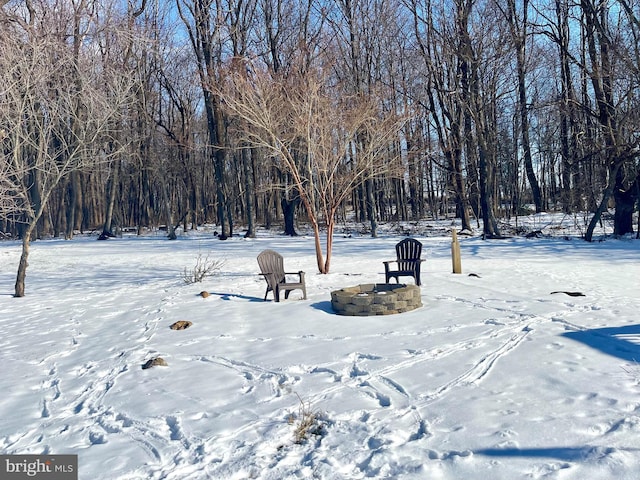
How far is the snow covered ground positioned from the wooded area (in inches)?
148

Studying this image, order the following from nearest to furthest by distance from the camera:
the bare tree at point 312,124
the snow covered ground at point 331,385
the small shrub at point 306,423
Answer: the snow covered ground at point 331,385 < the small shrub at point 306,423 < the bare tree at point 312,124

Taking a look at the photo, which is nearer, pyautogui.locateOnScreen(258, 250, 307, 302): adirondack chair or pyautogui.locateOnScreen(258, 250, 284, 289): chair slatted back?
pyautogui.locateOnScreen(258, 250, 307, 302): adirondack chair

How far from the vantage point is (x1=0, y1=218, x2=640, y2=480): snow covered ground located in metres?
3.24

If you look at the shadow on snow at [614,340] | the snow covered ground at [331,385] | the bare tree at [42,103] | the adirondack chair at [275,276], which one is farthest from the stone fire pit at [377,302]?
the bare tree at [42,103]

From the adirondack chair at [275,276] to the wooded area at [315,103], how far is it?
2622mm

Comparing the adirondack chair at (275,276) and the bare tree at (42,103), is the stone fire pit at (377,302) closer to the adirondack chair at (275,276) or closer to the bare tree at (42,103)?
the adirondack chair at (275,276)

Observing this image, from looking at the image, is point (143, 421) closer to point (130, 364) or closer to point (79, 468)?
point (79, 468)

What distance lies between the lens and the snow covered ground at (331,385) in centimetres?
324

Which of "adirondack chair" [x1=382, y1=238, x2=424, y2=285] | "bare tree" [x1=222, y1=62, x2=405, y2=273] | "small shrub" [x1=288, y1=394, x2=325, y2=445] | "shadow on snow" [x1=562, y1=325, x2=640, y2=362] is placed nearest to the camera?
"small shrub" [x1=288, y1=394, x2=325, y2=445]

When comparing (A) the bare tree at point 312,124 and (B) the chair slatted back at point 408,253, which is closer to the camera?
(B) the chair slatted back at point 408,253

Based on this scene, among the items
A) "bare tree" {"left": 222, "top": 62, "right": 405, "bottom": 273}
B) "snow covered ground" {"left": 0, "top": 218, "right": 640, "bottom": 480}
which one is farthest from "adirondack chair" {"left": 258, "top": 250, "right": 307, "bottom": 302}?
"bare tree" {"left": 222, "top": 62, "right": 405, "bottom": 273}

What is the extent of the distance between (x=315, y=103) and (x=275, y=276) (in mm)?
4424

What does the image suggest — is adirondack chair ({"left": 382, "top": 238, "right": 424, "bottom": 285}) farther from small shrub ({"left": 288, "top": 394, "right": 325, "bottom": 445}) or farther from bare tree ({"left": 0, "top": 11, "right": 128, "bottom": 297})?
bare tree ({"left": 0, "top": 11, "right": 128, "bottom": 297})

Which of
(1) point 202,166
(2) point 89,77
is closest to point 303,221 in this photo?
(1) point 202,166
